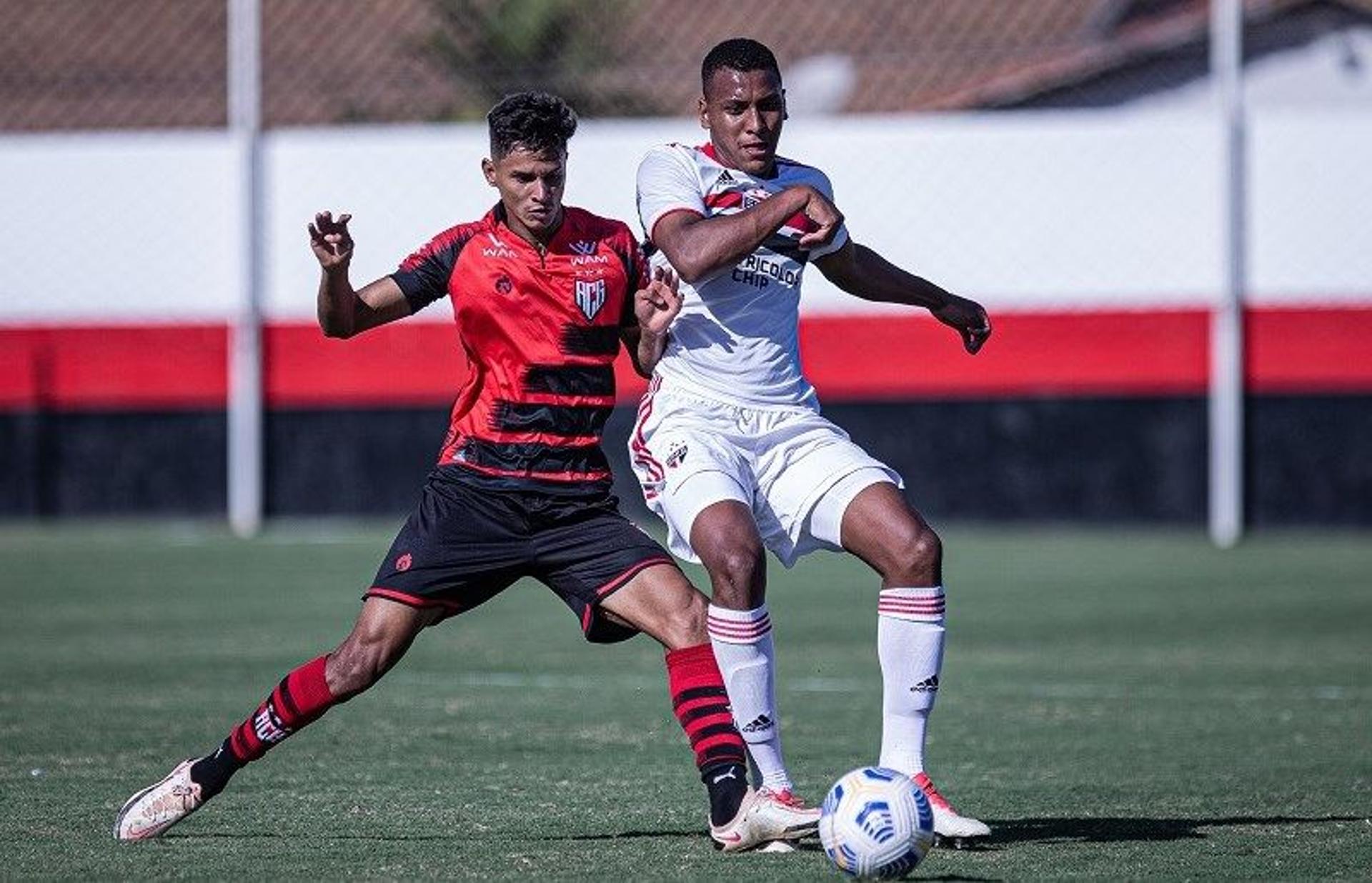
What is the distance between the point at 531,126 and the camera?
273 inches

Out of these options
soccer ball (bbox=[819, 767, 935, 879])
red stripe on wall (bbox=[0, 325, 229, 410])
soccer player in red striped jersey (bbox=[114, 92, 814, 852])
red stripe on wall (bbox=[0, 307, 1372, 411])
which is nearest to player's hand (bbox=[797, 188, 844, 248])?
soccer player in red striped jersey (bbox=[114, 92, 814, 852])

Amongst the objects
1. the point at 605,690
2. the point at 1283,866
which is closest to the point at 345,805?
the point at 1283,866

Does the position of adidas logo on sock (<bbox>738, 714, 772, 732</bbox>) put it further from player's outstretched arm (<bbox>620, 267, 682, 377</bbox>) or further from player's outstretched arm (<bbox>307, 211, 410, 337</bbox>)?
player's outstretched arm (<bbox>307, 211, 410, 337</bbox>)

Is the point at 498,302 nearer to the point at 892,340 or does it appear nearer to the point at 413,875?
the point at 413,875

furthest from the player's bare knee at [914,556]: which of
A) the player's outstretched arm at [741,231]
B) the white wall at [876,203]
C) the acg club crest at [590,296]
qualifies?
the white wall at [876,203]

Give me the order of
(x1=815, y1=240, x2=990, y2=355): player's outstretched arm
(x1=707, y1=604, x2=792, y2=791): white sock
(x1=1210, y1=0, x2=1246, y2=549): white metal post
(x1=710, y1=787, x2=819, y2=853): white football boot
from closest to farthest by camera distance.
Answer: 1. (x1=710, y1=787, x2=819, y2=853): white football boot
2. (x1=707, y1=604, x2=792, y2=791): white sock
3. (x1=815, y1=240, x2=990, y2=355): player's outstretched arm
4. (x1=1210, y1=0, x2=1246, y2=549): white metal post

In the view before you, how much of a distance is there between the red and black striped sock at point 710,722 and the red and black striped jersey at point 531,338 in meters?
0.60

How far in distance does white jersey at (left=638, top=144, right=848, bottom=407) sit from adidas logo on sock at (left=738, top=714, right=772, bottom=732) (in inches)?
36.1

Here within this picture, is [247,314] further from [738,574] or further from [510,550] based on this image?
[738,574]

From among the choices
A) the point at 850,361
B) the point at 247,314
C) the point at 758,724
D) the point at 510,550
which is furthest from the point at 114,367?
the point at 758,724

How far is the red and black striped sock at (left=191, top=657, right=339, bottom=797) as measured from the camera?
696cm

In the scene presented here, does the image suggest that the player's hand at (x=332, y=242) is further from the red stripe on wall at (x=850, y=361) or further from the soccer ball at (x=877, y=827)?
the red stripe on wall at (x=850, y=361)

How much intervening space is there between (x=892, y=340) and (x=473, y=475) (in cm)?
1373

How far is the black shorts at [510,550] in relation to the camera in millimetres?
6984
